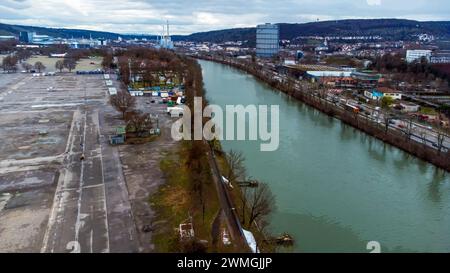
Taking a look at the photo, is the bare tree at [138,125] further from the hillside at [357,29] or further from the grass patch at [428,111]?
the hillside at [357,29]

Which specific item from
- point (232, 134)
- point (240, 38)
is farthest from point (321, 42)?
point (232, 134)

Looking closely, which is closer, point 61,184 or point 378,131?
point 61,184

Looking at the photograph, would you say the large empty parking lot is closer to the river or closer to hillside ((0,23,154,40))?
the river

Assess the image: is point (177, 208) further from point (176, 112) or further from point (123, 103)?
point (123, 103)

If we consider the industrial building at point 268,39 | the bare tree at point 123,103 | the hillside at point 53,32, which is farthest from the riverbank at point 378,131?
the hillside at point 53,32

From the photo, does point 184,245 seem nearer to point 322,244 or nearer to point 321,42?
point 322,244

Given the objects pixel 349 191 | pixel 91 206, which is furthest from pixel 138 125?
pixel 349 191
